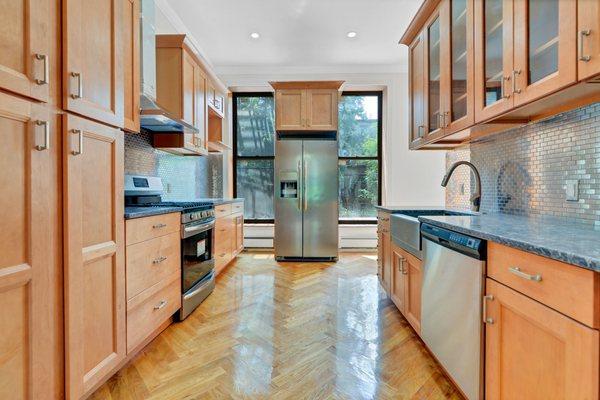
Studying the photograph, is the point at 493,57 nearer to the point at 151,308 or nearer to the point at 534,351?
the point at 534,351

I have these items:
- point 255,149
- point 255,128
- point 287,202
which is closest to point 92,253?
point 287,202

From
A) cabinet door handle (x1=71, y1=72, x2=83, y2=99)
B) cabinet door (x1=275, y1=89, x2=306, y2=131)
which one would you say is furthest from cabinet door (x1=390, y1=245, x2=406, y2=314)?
cabinet door (x1=275, y1=89, x2=306, y2=131)

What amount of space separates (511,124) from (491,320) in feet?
4.17

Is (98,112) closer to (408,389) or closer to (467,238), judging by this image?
(467,238)

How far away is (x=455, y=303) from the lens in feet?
4.89

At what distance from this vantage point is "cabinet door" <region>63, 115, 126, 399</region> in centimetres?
126

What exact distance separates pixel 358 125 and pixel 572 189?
12.5 ft

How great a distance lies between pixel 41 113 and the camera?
1135mm

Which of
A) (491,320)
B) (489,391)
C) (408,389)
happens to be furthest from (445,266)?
(408,389)

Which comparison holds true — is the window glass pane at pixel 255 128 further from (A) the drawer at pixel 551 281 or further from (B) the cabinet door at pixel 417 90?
(A) the drawer at pixel 551 281

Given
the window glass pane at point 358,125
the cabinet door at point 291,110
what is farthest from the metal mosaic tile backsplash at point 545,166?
the window glass pane at point 358,125

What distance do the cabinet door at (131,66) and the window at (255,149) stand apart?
3195 millimetres

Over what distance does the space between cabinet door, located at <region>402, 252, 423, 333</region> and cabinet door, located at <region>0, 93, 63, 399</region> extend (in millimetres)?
1900

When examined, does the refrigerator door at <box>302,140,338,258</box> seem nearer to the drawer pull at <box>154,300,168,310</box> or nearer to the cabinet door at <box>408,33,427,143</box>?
the cabinet door at <box>408,33,427,143</box>
